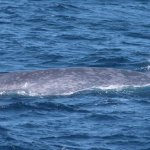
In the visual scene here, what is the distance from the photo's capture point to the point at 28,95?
25234 mm

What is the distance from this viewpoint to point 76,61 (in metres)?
32.2

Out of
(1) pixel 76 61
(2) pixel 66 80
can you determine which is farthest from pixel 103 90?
(1) pixel 76 61

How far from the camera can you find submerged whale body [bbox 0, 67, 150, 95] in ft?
84.1

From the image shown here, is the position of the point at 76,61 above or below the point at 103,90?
below

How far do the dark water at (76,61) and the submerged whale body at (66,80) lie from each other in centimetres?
47

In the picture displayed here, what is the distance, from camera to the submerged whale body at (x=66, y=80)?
1009 inches

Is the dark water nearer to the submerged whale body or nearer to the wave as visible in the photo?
the wave

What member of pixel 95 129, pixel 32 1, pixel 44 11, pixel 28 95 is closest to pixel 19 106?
pixel 28 95

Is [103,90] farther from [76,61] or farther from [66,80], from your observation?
[76,61]

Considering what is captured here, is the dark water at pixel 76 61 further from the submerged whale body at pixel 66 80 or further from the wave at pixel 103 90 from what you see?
the submerged whale body at pixel 66 80

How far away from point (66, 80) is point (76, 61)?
20.6 feet

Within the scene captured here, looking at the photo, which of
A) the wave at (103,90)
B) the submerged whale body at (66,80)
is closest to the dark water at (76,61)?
the wave at (103,90)

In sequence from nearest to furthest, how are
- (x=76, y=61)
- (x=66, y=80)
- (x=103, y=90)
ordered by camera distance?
(x=103, y=90) < (x=66, y=80) < (x=76, y=61)

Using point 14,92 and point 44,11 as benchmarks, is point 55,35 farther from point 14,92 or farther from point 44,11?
point 14,92
